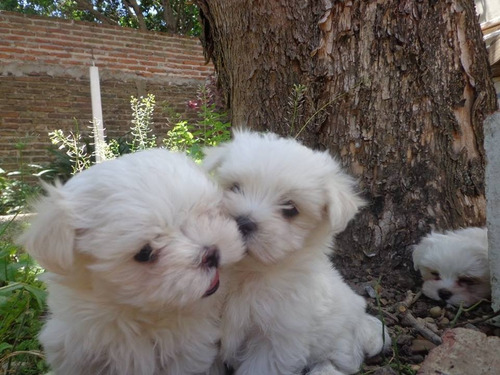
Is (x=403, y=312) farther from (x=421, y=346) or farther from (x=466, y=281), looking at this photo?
(x=466, y=281)

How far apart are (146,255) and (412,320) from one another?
1848 millimetres

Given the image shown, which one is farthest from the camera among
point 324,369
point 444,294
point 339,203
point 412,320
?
point 444,294

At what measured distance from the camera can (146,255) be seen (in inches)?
68.2

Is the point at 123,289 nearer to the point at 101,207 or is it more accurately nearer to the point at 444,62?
the point at 101,207

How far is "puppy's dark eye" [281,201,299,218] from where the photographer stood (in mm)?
2326

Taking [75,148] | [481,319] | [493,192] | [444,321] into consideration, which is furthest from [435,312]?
[75,148]

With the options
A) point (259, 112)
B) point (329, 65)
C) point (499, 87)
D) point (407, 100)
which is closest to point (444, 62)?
point (407, 100)

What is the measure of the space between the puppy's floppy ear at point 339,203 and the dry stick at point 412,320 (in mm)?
857

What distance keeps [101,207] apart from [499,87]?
7.24 metres

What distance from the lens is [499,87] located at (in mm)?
7137

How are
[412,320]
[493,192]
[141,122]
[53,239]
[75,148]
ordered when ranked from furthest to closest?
[141,122]
[75,148]
[412,320]
[493,192]
[53,239]

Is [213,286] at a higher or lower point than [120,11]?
lower

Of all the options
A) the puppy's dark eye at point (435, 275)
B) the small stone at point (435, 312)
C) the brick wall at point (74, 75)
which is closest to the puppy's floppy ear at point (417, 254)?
the puppy's dark eye at point (435, 275)

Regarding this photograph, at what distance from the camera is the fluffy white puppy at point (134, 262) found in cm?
171
